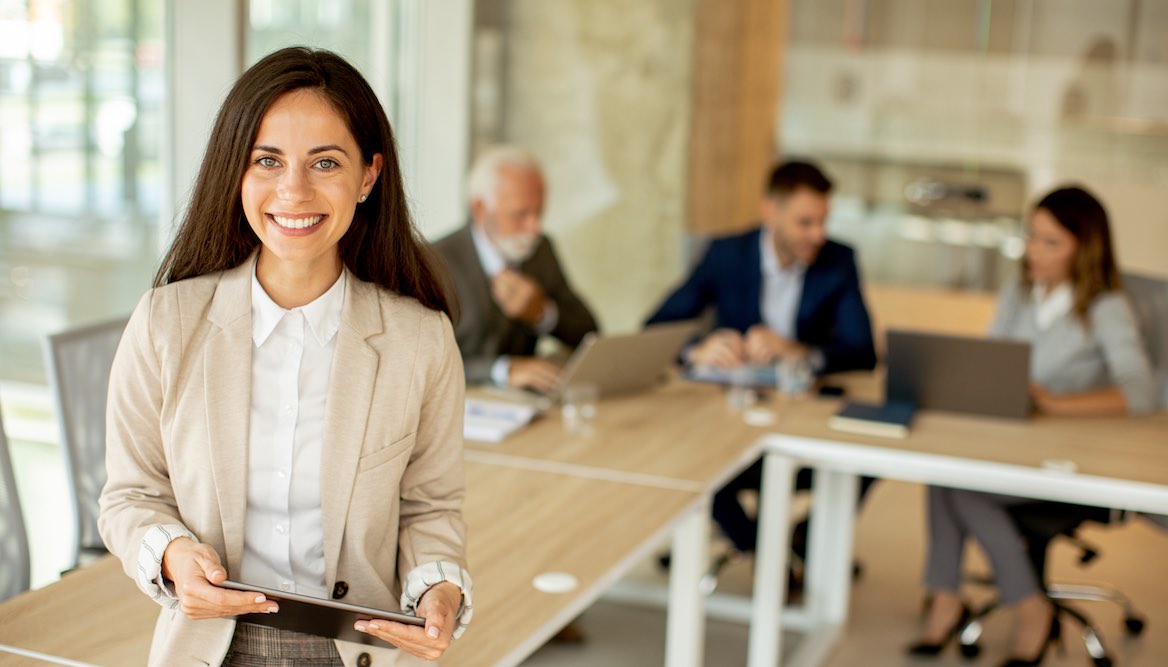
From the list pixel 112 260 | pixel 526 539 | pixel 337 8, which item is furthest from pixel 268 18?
pixel 526 539

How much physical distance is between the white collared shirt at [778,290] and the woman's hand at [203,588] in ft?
9.81

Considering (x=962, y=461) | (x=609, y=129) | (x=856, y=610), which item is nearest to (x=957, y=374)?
(x=962, y=461)

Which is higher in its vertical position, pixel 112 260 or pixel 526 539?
pixel 112 260

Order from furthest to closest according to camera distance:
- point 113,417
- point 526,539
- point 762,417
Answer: point 762,417 < point 526,539 < point 113,417

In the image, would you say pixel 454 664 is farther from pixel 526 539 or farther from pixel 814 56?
pixel 814 56

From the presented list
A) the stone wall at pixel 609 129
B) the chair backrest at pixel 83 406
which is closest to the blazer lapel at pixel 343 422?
the chair backrest at pixel 83 406

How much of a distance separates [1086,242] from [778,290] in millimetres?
1008

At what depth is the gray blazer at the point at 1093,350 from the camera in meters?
3.69

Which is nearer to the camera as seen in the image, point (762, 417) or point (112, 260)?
point (762, 417)

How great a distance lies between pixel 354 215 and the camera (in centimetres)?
175

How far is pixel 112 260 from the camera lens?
4.11 m

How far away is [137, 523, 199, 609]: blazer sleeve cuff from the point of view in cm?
157

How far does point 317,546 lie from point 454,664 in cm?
34

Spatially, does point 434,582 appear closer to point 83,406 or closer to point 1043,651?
point 83,406
